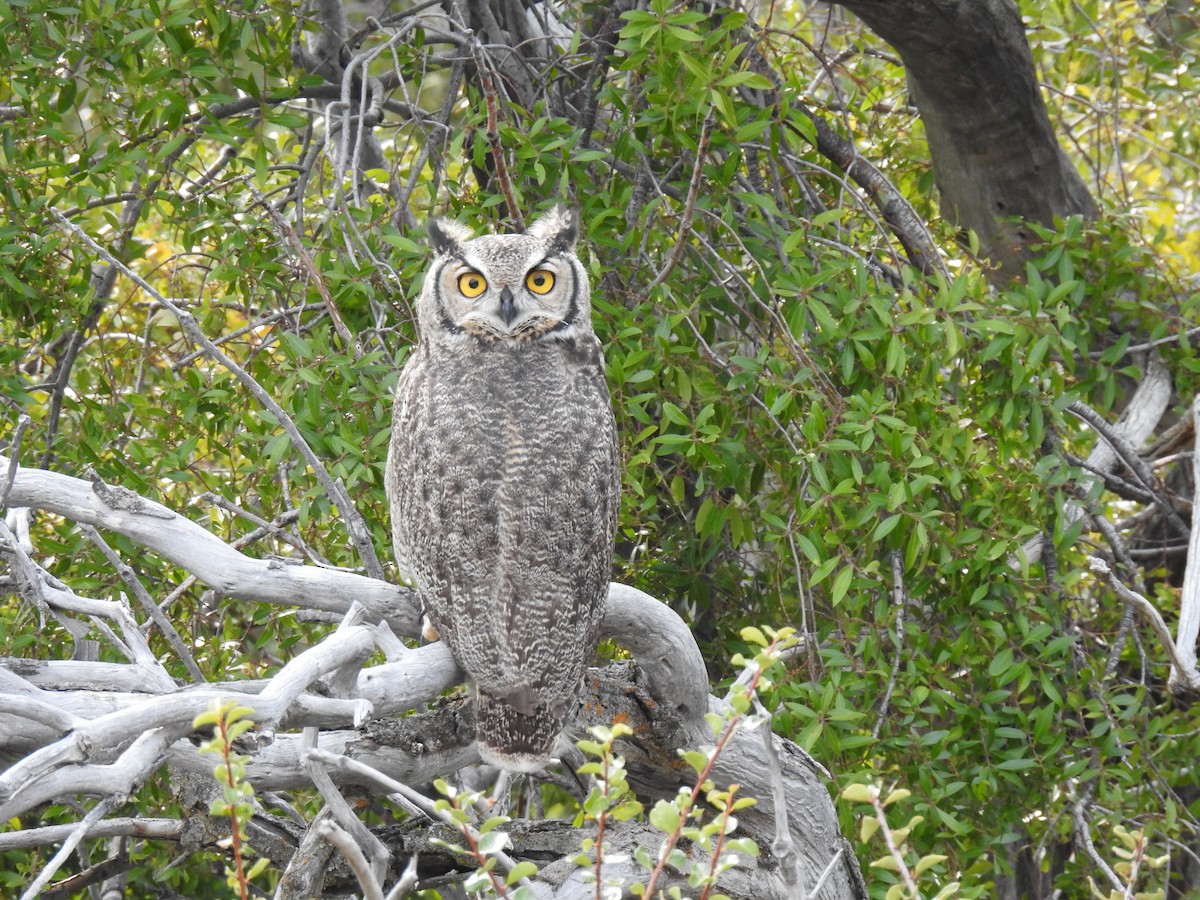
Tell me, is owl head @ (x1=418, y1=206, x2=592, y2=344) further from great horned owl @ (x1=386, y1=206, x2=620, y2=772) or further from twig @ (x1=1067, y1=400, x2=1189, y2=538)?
twig @ (x1=1067, y1=400, x2=1189, y2=538)

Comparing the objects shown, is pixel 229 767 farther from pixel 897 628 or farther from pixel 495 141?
pixel 897 628

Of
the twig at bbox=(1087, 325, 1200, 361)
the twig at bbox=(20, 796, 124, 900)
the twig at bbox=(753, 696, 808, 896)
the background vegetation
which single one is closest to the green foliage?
the twig at bbox=(20, 796, 124, 900)

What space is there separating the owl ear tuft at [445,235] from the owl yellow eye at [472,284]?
152 mm

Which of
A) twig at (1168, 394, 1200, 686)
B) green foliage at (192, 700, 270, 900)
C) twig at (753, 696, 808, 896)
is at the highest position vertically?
green foliage at (192, 700, 270, 900)

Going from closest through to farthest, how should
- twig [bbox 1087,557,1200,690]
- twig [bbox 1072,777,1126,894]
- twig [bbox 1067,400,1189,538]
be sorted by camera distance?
twig [bbox 1087,557,1200,690]
twig [bbox 1072,777,1126,894]
twig [bbox 1067,400,1189,538]

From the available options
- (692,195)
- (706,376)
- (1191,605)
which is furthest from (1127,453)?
(692,195)

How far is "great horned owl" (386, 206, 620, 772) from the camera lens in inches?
107

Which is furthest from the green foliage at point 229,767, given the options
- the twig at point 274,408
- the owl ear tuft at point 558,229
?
the owl ear tuft at point 558,229

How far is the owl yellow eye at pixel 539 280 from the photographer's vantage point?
3045 mm

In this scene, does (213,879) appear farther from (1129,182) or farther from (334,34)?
(1129,182)

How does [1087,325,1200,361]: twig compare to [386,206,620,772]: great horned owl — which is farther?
[1087,325,1200,361]: twig

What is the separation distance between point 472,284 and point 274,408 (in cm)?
62

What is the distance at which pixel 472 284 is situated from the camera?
10.0 ft

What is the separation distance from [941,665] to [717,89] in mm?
1687
